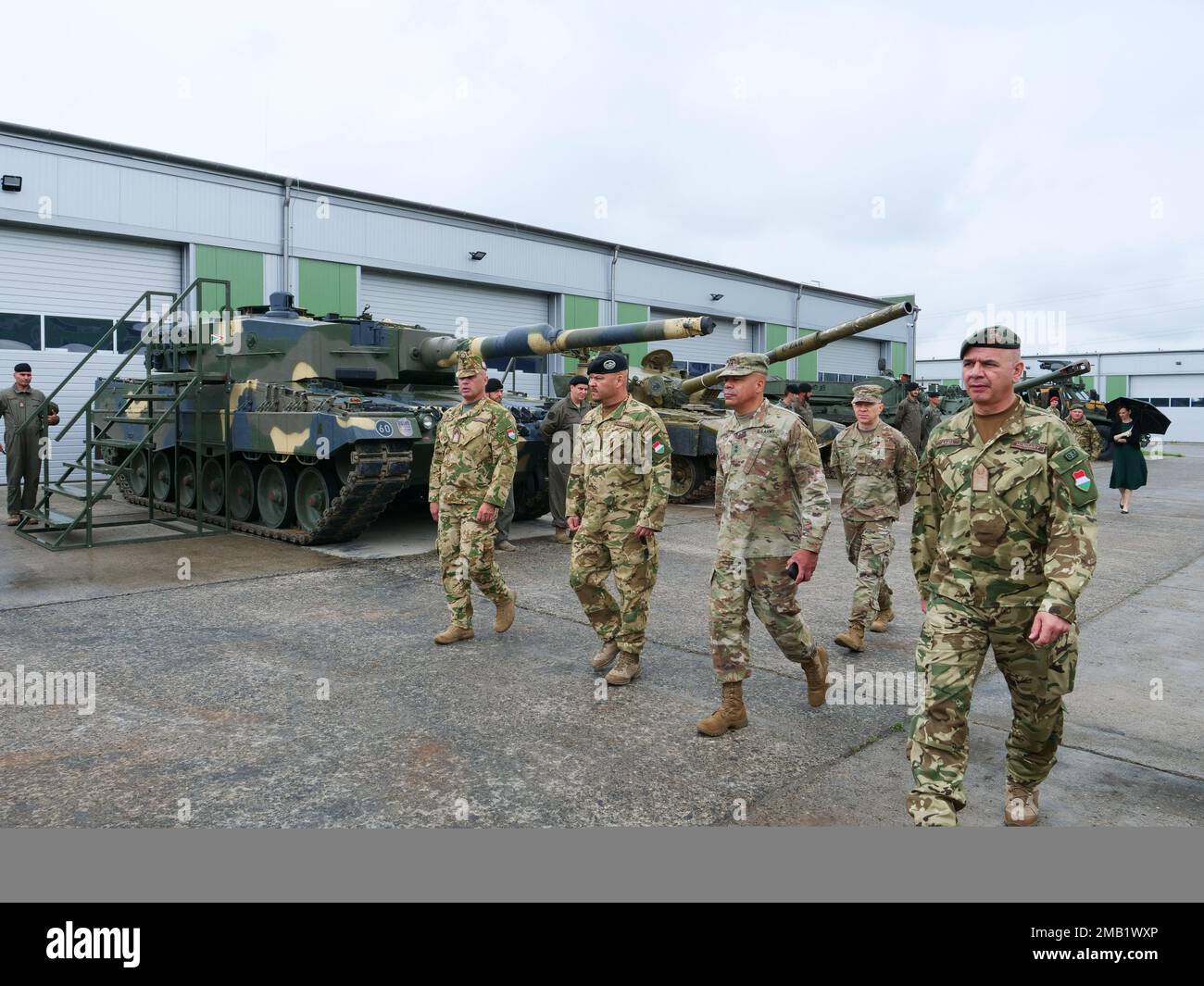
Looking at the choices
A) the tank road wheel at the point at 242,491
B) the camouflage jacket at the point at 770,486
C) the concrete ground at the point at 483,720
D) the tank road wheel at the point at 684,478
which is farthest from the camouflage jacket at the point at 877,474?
the tank road wheel at the point at 684,478

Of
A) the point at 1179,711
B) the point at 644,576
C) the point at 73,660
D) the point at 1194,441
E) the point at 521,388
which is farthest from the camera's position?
the point at 1194,441

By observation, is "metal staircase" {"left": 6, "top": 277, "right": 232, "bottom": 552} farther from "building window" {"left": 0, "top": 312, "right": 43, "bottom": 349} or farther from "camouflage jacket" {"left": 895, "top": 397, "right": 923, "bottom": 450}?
"camouflage jacket" {"left": 895, "top": 397, "right": 923, "bottom": 450}

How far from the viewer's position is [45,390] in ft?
52.1

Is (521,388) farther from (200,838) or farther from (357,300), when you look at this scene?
(200,838)

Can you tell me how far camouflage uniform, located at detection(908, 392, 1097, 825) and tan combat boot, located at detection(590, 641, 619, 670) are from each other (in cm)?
262

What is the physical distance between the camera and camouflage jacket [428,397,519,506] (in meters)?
6.32

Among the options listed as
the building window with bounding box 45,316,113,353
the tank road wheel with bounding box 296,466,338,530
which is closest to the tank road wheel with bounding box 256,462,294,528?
the tank road wheel with bounding box 296,466,338,530

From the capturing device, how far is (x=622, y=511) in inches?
214

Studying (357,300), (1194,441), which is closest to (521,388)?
(357,300)

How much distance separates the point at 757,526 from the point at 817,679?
2.98ft

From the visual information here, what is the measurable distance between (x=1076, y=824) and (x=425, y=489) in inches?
342

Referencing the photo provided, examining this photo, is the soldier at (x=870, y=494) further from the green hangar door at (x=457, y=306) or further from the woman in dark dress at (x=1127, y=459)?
the green hangar door at (x=457, y=306)

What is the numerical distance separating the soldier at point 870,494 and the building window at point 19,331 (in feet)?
47.3

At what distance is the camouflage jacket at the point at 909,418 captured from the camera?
16562 millimetres
